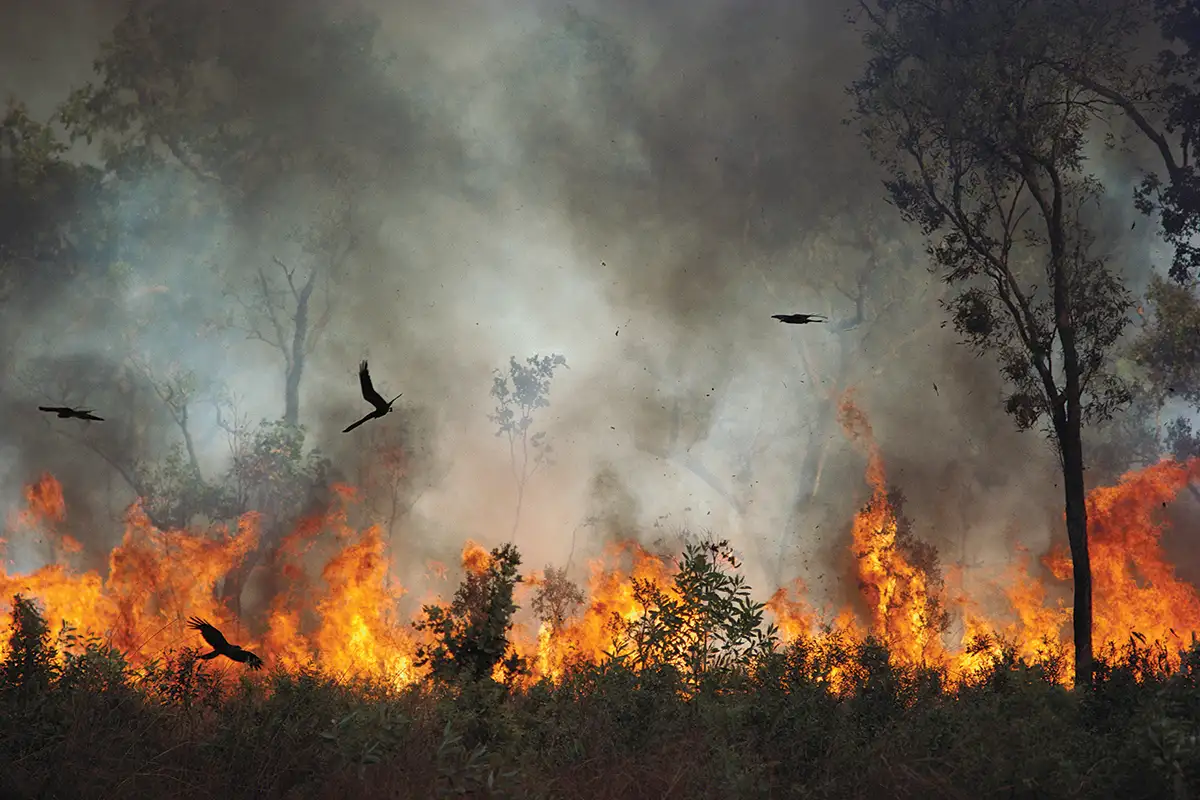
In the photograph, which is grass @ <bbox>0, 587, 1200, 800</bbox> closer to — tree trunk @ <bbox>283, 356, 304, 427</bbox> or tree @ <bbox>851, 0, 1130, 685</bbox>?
tree @ <bbox>851, 0, 1130, 685</bbox>

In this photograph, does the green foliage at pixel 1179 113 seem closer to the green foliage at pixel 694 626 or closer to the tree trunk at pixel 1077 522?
the tree trunk at pixel 1077 522

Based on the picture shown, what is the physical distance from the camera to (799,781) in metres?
8.53

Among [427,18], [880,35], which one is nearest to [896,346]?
[880,35]

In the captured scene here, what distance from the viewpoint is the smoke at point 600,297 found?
3672cm

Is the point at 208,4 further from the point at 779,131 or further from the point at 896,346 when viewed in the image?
the point at 896,346

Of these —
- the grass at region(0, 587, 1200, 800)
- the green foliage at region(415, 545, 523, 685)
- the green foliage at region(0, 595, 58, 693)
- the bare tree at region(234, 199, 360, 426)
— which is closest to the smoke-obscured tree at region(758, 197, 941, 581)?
the bare tree at region(234, 199, 360, 426)

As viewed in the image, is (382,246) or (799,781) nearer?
(799,781)

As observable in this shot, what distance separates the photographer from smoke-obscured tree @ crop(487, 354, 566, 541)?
39375 millimetres

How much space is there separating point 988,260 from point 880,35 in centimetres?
549

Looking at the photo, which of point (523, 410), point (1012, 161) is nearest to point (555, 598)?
point (523, 410)

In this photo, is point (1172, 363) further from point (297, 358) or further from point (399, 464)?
point (297, 358)

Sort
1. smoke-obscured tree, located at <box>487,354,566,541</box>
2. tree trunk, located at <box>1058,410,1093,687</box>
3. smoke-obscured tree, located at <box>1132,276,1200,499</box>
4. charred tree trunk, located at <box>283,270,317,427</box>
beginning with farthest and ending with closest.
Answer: smoke-obscured tree, located at <box>487,354,566,541</box>, charred tree trunk, located at <box>283,270,317,427</box>, smoke-obscured tree, located at <box>1132,276,1200,499</box>, tree trunk, located at <box>1058,410,1093,687</box>

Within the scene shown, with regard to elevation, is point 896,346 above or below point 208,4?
below

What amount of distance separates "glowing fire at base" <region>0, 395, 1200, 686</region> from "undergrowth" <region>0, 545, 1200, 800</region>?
56.4 feet
